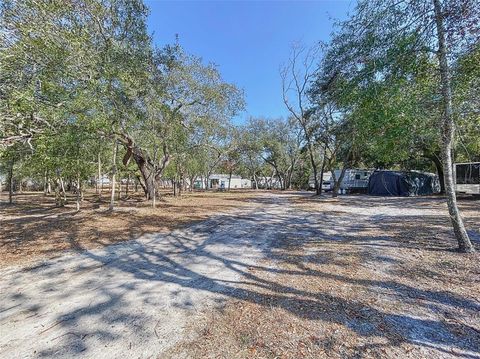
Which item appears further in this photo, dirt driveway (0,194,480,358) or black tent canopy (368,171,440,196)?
black tent canopy (368,171,440,196)

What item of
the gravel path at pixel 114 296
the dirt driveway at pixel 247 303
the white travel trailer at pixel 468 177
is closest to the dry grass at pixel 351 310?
the dirt driveway at pixel 247 303

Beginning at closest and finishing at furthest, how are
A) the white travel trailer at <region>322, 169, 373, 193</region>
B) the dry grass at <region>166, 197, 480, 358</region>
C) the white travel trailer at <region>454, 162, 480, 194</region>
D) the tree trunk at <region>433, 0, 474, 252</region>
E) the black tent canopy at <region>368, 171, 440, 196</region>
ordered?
the dry grass at <region>166, 197, 480, 358</region> < the tree trunk at <region>433, 0, 474, 252</region> < the white travel trailer at <region>454, 162, 480, 194</region> < the black tent canopy at <region>368, 171, 440, 196</region> < the white travel trailer at <region>322, 169, 373, 193</region>

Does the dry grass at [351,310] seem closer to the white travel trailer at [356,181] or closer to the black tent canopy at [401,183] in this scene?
the black tent canopy at [401,183]

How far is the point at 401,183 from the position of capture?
20516 millimetres

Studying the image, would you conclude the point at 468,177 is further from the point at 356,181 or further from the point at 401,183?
the point at 356,181

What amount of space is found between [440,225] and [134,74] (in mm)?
9580

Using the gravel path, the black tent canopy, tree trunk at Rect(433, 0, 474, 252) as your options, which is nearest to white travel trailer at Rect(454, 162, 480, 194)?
the black tent canopy

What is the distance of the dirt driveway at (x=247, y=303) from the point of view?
2.16m

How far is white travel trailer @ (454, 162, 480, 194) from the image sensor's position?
15938mm

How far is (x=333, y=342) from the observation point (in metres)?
2.19

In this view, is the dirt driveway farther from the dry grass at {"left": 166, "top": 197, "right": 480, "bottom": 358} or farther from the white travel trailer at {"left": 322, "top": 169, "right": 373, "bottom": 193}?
the white travel trailer at {"left": 322, "top": 169, "right": 373, "bottom": 193}

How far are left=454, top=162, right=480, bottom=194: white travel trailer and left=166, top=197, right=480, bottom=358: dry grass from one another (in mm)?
15524

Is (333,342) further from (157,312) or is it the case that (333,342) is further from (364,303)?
(157,312)

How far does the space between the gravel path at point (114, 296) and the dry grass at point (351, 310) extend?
340mm
